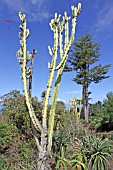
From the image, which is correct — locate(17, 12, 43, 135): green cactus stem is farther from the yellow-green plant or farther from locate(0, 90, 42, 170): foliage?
locate(0, 90, 42, 170): foliage

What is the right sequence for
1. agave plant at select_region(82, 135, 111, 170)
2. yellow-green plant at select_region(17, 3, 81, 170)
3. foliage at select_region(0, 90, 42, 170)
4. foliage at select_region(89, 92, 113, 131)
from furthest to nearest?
foliage at select_region(89, 92, 113, 131) → foliage at select_region(0, 90, 42, 170) → agave plant at select_region(82, 135, 111, 170) → yellow-green plant at select_region(17, 3, 81, 170)

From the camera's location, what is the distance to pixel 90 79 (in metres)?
22.5

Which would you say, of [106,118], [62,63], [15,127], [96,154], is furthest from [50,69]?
[106,118]

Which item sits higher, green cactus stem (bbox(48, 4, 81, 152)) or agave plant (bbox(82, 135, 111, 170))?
green cactus stem (bbox(48, 4, 81, 152))

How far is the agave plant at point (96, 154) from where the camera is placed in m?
6.29

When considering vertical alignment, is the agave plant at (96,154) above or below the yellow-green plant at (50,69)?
below

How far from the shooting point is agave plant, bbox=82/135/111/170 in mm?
6289

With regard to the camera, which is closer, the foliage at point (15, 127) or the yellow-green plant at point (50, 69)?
the yellow-green plant at point (50, 69)

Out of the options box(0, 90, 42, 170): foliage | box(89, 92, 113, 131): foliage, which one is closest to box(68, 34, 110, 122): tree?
box(89, 92, 113, 131): foliage

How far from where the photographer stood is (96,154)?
643 cm

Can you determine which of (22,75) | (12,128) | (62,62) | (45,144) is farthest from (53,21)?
(12,128)

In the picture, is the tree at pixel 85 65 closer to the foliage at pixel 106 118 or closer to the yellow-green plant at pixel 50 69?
the foliage at pixel 106 118

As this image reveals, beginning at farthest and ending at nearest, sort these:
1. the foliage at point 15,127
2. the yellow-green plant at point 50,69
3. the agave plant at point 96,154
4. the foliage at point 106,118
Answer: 1. the foliage at point 106,118
2. the foliage at point 15,127
3. the agave plant at point 96,154
4. the yellow-green plant at point 50,69

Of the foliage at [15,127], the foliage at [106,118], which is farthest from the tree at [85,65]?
the foliage at [15,127]
